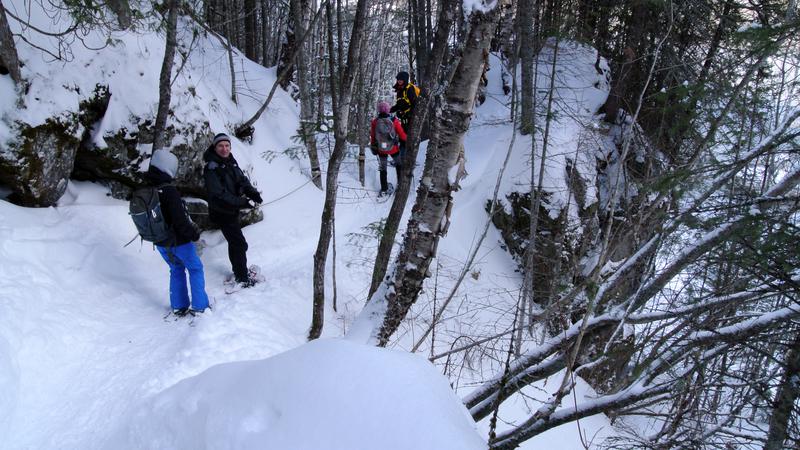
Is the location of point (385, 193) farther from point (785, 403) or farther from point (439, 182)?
point (785, 403)

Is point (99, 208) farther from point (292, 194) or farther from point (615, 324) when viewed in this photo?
point (615, 324)

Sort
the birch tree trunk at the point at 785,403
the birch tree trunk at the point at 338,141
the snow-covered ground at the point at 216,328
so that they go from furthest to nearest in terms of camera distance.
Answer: the birch tree trunk at the point at 338,141, the birch tree trunk at the point at 785,403, the snow-covered ground at the point at 216,328

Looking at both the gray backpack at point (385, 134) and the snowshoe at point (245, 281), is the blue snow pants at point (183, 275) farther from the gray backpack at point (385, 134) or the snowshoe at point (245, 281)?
the gray backpack at point (385, 134)

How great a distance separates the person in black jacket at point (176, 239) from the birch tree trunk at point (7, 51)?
6.67ft

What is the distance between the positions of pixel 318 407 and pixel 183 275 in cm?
371

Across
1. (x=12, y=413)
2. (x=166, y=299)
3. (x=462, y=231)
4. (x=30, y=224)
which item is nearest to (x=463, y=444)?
(x=12, y=413)

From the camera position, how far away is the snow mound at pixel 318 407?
154 cm

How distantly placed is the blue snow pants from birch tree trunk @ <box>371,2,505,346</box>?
85.1 inches

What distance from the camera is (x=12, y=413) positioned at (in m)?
3.14

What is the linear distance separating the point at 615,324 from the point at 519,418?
329 cm

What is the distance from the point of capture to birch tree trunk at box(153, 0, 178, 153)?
563 cm

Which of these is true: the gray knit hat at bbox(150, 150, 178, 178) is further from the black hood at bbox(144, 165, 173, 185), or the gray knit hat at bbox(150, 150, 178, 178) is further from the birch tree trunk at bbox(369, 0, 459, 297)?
the birch tree trunk at bbox(369, 0, 459, 297)

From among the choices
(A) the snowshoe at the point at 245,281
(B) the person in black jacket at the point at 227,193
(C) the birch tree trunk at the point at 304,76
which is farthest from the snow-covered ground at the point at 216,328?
(B) the person in black jacket at the point at 227,193

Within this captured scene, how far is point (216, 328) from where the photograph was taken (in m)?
4.64
